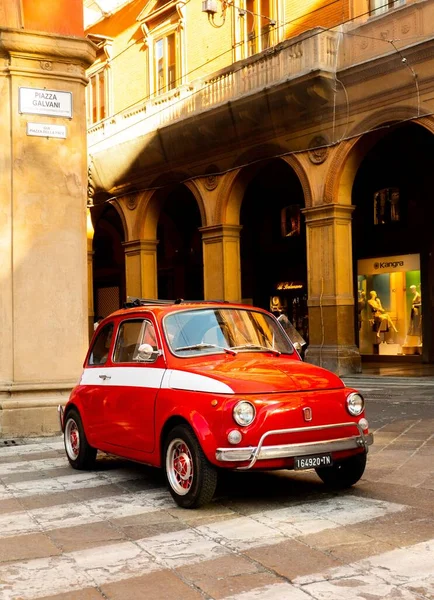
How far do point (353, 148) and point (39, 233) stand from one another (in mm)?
10198

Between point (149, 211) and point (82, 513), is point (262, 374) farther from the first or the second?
point (149, 211)

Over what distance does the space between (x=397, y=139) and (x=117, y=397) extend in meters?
15.7

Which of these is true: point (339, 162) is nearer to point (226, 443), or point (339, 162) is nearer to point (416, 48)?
point (416, 48)

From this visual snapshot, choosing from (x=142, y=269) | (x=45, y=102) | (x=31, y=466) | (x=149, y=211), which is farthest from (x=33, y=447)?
(x=149, y=211)

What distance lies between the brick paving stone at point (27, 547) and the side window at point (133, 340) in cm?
200

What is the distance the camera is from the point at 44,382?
34.9 feet

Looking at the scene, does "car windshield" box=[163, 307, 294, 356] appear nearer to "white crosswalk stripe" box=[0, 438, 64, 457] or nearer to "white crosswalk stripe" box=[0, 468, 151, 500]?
"white crosswalk stripe" box=[0, 468, 151, 500]

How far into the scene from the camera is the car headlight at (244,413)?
234 inches

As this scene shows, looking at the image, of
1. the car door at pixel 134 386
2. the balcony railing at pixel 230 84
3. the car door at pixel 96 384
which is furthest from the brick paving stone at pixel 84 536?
the balcony railing at pixel 230 84

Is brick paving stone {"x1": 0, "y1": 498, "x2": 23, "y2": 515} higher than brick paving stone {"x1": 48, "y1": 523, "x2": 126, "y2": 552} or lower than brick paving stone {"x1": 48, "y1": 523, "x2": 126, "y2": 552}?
lower

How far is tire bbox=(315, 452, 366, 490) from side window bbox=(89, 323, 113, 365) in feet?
7.81

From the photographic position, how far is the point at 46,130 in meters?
10.9

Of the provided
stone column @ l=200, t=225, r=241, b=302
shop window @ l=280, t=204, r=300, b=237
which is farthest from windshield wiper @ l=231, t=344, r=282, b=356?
shop window @ l=280, t=204, r=300, b=237

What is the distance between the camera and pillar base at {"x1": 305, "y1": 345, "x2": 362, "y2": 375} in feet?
62.4
